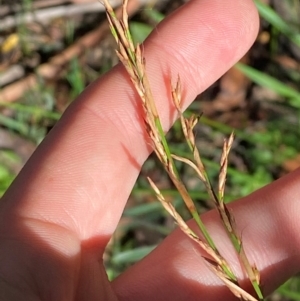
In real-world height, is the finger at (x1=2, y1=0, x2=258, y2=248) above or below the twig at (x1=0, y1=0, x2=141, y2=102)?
above

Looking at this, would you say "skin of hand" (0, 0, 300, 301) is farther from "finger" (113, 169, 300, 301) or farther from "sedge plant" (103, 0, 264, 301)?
"sedge plant" (103, 0, 264, 301)

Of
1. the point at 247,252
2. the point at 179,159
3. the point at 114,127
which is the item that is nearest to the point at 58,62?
the point at 114,127

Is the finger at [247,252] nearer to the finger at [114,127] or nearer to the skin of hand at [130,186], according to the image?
the skin of hand at [130,186]

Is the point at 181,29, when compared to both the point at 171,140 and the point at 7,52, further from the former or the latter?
the point at 7,52

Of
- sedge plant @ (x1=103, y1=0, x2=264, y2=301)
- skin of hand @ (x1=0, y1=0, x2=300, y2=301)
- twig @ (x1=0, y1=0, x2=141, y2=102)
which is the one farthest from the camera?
twig @ (x1=0, y1=0, x2=141, y2=102)

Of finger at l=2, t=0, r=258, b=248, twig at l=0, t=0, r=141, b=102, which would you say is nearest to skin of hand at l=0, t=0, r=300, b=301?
finger at l=2, t=0, r=258, b=248

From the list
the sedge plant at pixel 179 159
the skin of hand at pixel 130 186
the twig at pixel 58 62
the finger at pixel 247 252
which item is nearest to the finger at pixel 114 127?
the skin of hand at pixel 130 186

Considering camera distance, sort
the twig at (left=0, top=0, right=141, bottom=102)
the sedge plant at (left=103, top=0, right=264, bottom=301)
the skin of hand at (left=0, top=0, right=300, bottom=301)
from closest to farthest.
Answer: the sedge plant at (left=103, top=0, right=264, bottom=301), the skin of hand at (left=0, top=0, right=300, bottom=301), the twig at (left=0, top=0, right=141, bottom=102)

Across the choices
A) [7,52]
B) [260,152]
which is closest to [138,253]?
[260,152]

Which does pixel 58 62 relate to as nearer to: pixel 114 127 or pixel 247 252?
pixel 114 127
